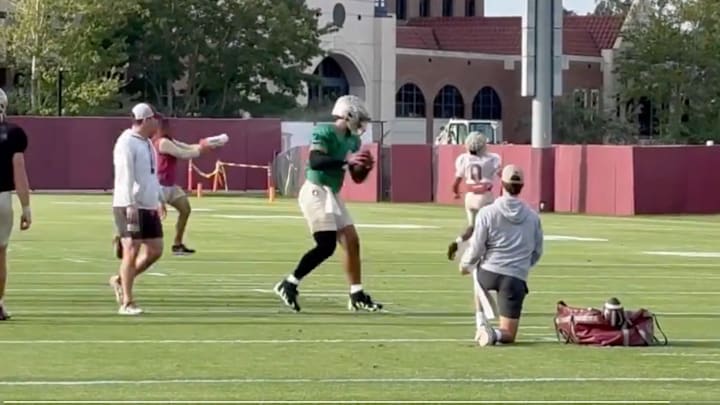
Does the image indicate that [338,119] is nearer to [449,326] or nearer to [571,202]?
[449,326]

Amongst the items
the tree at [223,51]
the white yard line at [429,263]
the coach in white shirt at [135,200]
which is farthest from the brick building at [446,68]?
the coach in white shirt at [135,200]

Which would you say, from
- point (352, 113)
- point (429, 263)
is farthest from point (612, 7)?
point (352, 113)

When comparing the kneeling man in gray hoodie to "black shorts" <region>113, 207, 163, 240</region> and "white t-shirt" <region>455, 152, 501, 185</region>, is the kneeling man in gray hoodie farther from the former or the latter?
"white t-shirt" <region>455, 152, 501, 185</region>

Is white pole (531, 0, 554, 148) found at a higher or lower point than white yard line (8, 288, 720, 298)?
higher

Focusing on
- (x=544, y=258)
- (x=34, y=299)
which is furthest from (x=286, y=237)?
(x=34, y=299)

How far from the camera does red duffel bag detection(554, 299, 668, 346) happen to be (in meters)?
14.1

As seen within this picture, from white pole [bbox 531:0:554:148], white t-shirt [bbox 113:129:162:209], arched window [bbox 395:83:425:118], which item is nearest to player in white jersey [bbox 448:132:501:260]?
white t-shirt [bbox 113:129:162:209]

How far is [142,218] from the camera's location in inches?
635

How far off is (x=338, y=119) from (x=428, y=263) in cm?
799

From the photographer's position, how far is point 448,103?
97.1 metres

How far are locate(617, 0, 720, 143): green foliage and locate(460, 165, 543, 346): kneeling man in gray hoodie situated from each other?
78.3 meters

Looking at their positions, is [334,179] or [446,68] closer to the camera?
[334,179]

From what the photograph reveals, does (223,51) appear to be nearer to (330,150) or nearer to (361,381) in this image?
(330,150)

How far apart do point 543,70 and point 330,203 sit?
2940cm
